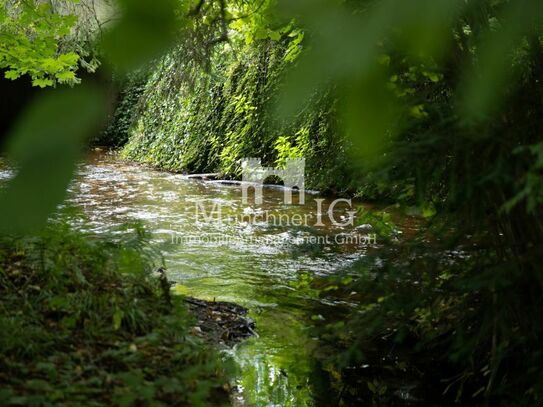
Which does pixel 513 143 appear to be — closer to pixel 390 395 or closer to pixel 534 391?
pixel 534 391

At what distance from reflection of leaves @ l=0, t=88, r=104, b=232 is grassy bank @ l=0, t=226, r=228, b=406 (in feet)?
4.83

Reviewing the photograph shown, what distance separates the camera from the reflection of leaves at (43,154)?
18.0 inches

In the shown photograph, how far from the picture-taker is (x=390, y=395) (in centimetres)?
335

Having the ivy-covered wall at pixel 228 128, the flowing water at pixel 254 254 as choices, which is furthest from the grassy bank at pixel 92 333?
the ivy-covered wall at pixel 228 128

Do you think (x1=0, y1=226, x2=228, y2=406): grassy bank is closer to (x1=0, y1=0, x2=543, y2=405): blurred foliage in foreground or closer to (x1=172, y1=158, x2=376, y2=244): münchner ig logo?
(x1=0, y1=0, x2=543, y2=405): blurred foliage in foreground

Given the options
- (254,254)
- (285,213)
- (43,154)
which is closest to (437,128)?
(43,154)

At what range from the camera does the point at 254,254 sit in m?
6.20

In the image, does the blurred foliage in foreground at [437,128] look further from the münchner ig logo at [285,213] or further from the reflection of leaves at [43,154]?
the münchner ig logo at [285,213]

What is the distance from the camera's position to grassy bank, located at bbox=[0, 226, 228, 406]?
7.79 ft

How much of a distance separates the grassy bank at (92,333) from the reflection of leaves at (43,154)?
4.83 ft

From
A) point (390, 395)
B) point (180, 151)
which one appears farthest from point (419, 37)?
point (180, 151)

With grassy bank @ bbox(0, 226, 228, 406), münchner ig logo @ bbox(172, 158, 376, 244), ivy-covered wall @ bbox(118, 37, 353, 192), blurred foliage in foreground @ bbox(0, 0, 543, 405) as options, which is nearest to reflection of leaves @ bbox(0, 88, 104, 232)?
blurred foliage in foreground @ bbox(0, 0, 543, 405)

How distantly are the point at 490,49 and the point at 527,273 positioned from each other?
76.7 inches

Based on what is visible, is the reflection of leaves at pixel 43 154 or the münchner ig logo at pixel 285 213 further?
the münchner ig logo at pixel 285 213
